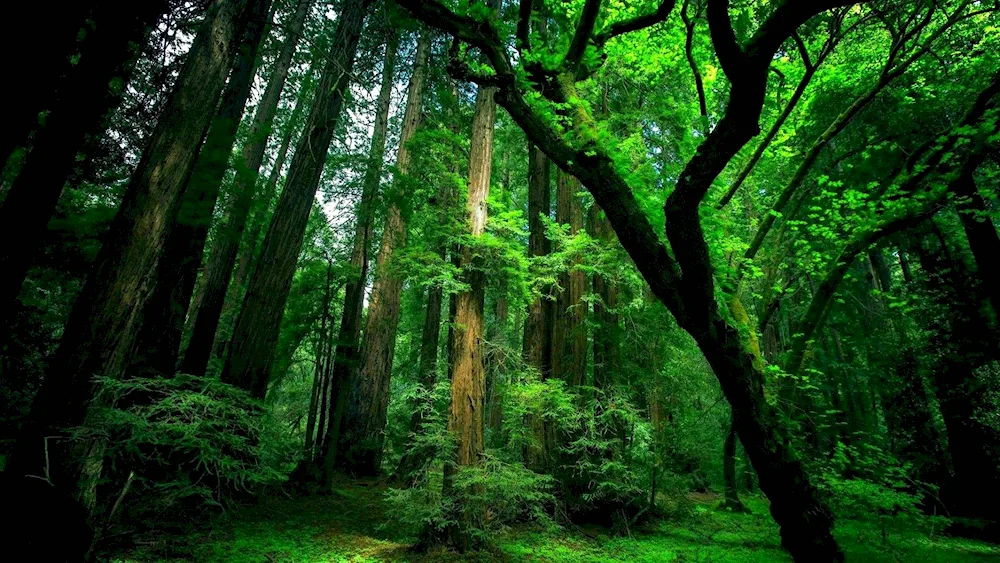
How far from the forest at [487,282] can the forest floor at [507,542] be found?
0.20ft

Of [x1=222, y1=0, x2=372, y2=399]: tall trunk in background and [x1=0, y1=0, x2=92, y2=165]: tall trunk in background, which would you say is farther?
[x1=222, y1=0, x2=372, y2=399]: tall trunk in background

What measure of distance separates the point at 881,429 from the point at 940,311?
33.2 feet

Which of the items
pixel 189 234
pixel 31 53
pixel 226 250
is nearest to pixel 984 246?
pixel 31 53

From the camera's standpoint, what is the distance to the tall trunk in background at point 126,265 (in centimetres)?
261

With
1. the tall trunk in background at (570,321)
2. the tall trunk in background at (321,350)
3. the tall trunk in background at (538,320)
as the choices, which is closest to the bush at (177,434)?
the tall trunk in background at (321,350)

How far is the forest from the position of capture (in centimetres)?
288

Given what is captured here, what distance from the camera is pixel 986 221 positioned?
703cm

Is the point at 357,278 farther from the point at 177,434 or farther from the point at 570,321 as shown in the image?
the point at 177,434

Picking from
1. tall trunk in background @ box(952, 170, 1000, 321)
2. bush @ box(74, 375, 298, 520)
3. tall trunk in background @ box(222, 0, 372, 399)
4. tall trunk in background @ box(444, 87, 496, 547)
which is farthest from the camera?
tall trunk in background @ box(952, 170, 1000, 321)

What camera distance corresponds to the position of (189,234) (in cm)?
550

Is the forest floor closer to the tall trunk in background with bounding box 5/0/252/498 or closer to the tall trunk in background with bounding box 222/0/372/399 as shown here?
the tall trunk in background with bounding box 5/0/252/498

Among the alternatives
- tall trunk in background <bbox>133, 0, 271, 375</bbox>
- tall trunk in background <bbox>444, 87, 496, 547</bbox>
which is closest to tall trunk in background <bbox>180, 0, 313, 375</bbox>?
tall trunk in background <bbox>133, 0, 271, 375</bbox>

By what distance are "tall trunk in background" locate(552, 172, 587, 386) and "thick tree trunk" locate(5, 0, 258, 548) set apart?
5.42 meters

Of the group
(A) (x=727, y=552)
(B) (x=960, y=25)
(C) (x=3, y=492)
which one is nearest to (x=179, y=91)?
(C) (x=3, y=492)
